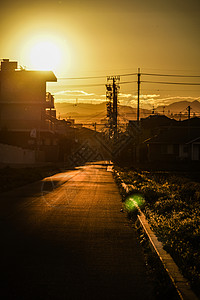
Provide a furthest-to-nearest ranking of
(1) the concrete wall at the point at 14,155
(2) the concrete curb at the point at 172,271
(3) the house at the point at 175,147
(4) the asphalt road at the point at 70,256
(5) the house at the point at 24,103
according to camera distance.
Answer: (3) the house at the point at 175,147, (5) the house at the point at 24,103, (1) the concrete wall at the point at 14,155, (4) the asphalt road at the point at 70,256, (2) the concrete curb at the point at 172,271

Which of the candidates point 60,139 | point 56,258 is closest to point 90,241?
point 56,258

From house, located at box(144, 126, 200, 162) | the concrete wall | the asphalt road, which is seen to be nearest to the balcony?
the concrete wall

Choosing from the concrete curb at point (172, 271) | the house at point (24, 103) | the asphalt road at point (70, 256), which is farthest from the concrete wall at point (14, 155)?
the concrete curb at point (172, 271)

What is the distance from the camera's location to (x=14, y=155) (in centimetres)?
4650

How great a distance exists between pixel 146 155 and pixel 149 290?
68.1 metres

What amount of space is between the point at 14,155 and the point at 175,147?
30951mm

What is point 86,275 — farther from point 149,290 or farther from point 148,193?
point 148,193

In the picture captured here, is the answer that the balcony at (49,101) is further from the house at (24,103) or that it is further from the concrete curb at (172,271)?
the concrete curb at (172,271)

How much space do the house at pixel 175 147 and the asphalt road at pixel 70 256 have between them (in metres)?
54.7

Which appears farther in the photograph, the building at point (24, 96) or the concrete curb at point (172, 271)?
the building at point (24, 96)

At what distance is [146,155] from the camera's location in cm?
7306

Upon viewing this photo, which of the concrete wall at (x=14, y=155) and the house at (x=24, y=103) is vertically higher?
the house at (x=24, y=103)

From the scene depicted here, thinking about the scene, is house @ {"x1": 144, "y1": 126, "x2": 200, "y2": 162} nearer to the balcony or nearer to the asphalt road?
the balcony

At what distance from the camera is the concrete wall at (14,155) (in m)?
41.1
